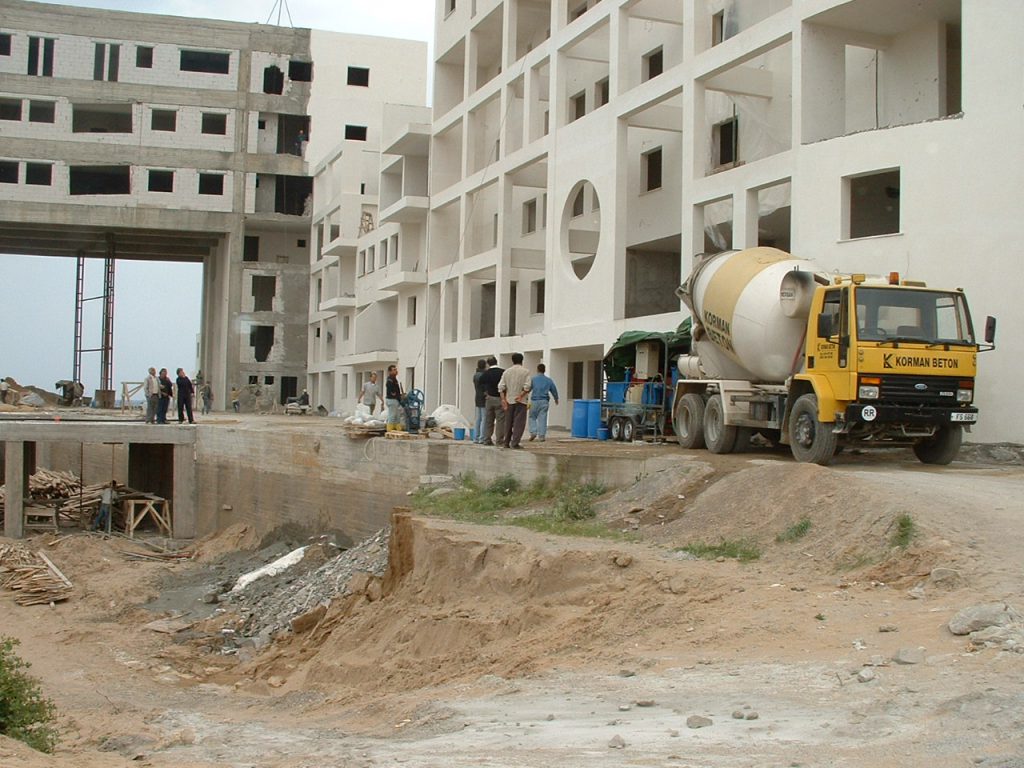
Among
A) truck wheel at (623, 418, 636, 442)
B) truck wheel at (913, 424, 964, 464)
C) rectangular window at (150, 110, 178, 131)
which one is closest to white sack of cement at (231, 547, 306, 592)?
truck wheel at (623, 418, 636, 442)

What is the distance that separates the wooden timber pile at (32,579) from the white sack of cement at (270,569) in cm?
351

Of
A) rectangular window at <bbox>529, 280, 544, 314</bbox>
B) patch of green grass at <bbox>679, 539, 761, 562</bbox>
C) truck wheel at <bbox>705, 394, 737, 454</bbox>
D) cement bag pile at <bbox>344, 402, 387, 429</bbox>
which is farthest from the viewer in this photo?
rectangular window at <bbox>529, 280, 544, 314</bbox>

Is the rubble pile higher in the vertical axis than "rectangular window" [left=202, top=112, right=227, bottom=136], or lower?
lower

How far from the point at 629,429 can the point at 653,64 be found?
13.3 meters

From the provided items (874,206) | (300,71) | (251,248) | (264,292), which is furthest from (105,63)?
(874,206)

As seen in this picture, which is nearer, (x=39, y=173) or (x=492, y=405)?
(x=492, y=405)

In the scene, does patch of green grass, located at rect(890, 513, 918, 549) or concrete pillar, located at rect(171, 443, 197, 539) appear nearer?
patch of green grass, located at rect(890, 513, 918, 549)

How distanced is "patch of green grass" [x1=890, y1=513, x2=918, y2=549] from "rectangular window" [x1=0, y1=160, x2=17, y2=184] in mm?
52552

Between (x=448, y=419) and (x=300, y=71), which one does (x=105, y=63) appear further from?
(x=448, y=419)

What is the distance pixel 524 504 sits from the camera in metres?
16.2

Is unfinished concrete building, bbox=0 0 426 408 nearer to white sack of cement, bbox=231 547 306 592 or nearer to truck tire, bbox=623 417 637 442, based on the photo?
white sack of cement, bbox=231 547 306 592

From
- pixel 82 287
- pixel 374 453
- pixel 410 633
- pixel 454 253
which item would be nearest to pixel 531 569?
pixel 410 633

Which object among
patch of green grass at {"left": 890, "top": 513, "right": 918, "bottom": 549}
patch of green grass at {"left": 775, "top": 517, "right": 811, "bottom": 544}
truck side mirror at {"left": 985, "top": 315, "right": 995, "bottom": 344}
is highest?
truck side mirror at {"left": 985, "top": 315, "right": 995, "bottom": 344}

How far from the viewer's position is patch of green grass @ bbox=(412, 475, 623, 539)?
45.1ft
